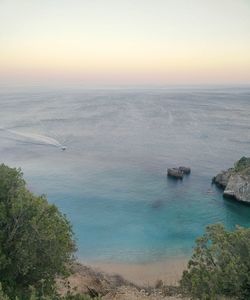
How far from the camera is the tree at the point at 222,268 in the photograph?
76.0ft

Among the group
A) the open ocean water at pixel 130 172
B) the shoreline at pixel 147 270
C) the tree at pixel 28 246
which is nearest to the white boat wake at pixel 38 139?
the open ocean water at pixel 130 172

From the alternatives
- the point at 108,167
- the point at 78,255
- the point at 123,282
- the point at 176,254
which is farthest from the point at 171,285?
the point at 108,167

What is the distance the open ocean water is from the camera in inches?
2079

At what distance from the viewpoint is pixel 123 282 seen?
1587 inches

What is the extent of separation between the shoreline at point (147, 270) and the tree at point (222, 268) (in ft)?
51.8

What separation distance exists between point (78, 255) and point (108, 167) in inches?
1493

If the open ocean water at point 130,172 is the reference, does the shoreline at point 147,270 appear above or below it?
below

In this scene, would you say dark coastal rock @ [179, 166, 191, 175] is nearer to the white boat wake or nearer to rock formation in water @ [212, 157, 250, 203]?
rock formation in water @ [212, 157, 250, 203]

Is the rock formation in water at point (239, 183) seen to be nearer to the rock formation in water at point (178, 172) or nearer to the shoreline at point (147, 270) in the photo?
the rock formation in water at point (178, 172)

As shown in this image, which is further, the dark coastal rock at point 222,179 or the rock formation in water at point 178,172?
Answer: the rock formation in water at point 178,172

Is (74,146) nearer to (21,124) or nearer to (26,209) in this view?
(21,124)

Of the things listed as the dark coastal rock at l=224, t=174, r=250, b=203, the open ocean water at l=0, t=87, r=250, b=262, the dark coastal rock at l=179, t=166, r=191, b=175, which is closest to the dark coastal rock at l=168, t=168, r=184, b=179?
the open ocean water at l=0, t=87, r=250, b=262

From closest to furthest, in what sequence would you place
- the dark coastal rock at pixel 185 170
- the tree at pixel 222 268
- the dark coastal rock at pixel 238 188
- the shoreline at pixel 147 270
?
the tree at pixel 222 268 < the shoreline at pixel 147 270 < the dark coastal rock at pixel 238 188 < the dark coastal rock at pixel 185 170

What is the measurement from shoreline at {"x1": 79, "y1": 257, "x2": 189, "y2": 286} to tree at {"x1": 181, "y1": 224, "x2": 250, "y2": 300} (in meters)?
15.8
